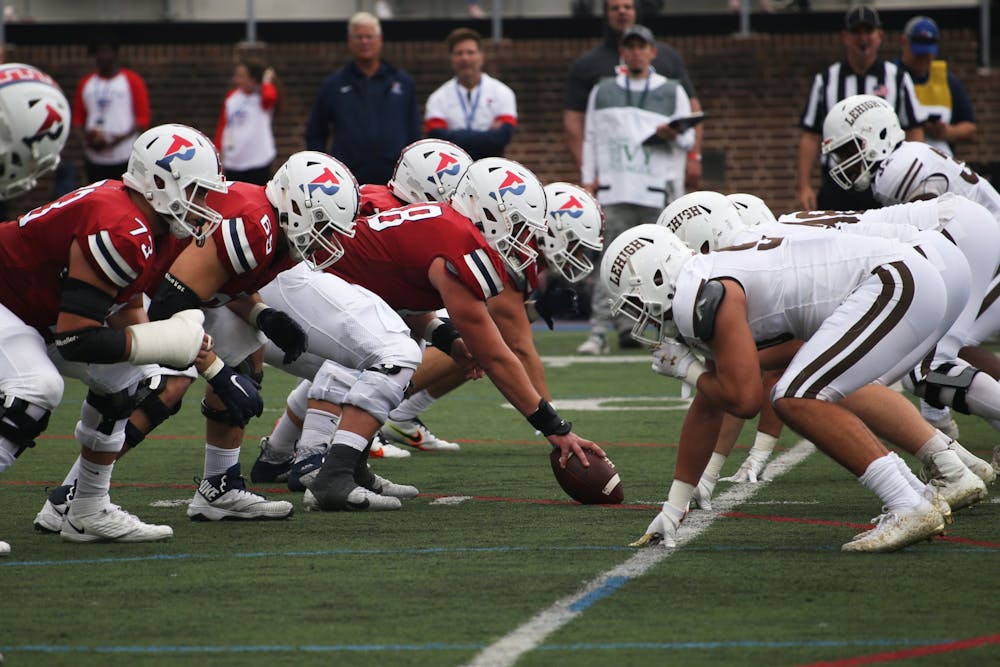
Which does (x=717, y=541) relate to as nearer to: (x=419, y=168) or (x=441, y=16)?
(x=419, y=168)

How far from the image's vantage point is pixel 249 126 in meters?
13.3

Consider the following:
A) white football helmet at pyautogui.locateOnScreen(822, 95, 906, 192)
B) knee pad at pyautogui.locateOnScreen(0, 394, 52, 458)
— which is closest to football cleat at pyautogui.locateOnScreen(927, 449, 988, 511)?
white football helmet at pyautogui.locateOnScreen(822, 95, 906, 192)

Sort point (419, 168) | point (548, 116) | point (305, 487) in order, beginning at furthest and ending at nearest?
point (548, 116) → point (419, 168) → point (305, 487)

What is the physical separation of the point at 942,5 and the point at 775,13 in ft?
6.13

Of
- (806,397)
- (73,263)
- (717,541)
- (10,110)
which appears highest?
(10,110)

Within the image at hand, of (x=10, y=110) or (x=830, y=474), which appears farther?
(x=830, y=474)

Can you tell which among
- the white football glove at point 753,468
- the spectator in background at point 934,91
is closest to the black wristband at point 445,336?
the white football glove at point 753,468

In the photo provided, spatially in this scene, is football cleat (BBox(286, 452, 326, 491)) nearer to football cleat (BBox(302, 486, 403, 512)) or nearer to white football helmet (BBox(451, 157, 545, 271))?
football cleat (BBox(302, 486, 403, 512))

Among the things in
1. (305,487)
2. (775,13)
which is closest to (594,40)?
(775,13)

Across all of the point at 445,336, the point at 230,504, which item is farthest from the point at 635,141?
the point at 230,504

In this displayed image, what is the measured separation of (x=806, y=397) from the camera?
16.4ft

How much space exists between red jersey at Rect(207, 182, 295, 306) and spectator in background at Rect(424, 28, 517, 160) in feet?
18.7

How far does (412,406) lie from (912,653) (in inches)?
171

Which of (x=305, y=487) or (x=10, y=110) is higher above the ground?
(x=10, y=110)
